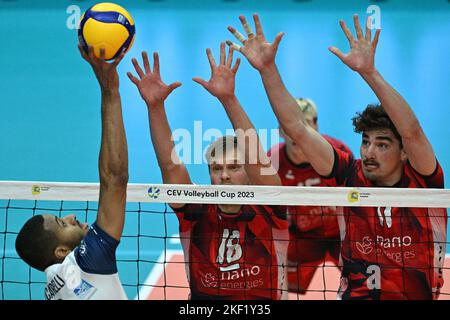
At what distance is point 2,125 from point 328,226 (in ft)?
17.2

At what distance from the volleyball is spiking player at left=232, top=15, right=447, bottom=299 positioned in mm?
804

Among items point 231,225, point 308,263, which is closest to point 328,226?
point 308,263

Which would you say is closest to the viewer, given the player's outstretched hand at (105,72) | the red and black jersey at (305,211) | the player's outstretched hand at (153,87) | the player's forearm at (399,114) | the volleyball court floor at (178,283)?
the player's outstretched hand at (105,72)

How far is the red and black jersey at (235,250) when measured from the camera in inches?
178

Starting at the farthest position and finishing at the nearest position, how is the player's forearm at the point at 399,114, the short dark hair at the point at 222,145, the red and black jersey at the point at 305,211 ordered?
the red and black jersey at the point at 305,211 → the short dark hair at the point at 222,145 → the player's forearm at the point at 399,114

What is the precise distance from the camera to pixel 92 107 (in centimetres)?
1011

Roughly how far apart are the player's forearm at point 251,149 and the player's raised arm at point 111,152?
1198mm

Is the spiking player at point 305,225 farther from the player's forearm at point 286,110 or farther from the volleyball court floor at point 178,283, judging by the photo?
the player's forearm at point 286,110

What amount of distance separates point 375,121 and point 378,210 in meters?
0.57

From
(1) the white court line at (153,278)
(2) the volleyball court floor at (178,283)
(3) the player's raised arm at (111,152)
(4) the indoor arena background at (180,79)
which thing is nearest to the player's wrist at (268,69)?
(3) the player's raised arm at (111,152)

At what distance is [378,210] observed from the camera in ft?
15.0

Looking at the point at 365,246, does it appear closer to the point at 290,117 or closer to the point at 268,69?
the point at 290,117

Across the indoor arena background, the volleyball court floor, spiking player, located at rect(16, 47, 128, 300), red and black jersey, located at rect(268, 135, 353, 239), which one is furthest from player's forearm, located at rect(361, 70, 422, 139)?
the indoor arena background
